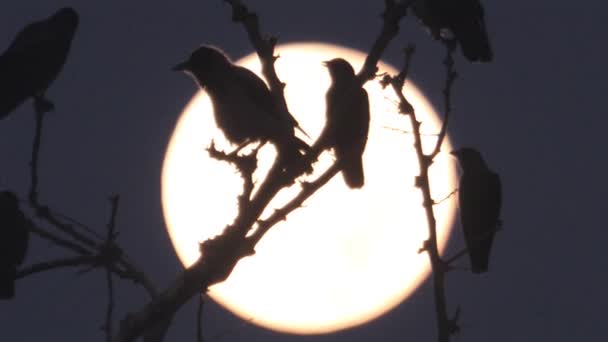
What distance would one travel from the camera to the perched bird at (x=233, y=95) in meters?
5.63

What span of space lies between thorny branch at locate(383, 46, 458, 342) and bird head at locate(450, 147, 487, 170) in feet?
15.7

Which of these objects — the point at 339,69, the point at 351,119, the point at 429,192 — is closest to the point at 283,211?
the point at 429,192

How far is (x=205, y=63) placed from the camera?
6098 millimetres

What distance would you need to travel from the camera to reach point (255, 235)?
2.97 metres

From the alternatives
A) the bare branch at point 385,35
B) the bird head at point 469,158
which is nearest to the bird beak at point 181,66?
the bare branch at point 385,35

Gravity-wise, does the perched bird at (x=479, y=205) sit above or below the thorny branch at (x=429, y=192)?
below

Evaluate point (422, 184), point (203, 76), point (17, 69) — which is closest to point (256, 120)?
point (203, 76)

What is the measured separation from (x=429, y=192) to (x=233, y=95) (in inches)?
110

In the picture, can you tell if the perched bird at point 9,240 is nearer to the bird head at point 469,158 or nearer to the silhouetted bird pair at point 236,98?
the silhouetted bird pair at point 236,98

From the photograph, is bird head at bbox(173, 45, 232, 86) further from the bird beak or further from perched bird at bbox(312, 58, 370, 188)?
perched bird at bbox(312, 58, 370, 188)

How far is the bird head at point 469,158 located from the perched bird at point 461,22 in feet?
5.70

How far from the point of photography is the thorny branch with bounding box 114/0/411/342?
2.88 m

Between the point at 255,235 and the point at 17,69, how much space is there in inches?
116

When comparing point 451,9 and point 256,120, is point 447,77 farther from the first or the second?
point 451,9
